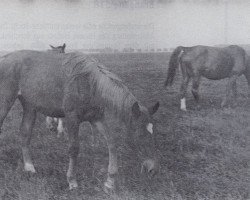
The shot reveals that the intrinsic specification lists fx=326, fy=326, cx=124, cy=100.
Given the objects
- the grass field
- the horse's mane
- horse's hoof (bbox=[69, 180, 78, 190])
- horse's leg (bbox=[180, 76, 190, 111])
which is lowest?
the grass field

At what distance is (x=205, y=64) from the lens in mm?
12547

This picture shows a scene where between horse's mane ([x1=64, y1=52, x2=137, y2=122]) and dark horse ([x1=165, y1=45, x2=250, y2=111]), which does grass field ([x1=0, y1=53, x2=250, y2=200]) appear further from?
dark horse ([x1=165, y1=45, x2=250, y2=111])

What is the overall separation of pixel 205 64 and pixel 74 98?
8527 mm

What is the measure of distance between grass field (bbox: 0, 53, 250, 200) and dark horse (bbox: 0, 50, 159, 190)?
34 cm

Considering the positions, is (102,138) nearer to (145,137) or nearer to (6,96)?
(6,96)

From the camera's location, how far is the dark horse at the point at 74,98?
4.56 m

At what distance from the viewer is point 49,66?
18.4 feet

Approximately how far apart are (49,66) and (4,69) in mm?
930

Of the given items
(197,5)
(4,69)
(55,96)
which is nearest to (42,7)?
(197,5)

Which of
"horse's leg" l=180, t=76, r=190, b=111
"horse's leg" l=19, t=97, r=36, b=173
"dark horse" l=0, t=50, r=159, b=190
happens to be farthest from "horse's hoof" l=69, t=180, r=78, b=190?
"horse's leg" l=180, t=76, r=190, b=111

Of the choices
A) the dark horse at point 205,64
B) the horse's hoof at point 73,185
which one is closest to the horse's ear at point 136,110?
the horse's hoof at point 73,185

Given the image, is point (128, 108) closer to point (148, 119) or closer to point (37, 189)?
point (148, 119)

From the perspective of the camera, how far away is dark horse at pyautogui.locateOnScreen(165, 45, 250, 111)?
1230 centimetres

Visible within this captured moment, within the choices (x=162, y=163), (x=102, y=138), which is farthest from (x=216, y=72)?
(x=162, y=163)
